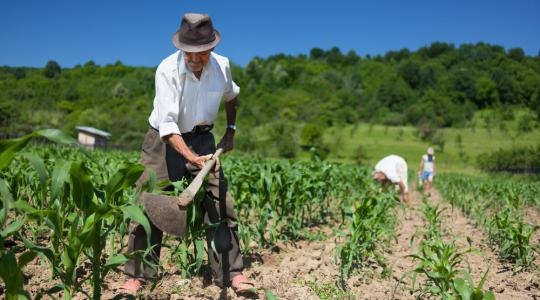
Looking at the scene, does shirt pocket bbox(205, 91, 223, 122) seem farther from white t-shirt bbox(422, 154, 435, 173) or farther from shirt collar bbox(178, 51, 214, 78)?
white t-shirt bbox(422, 154, 435, 173)

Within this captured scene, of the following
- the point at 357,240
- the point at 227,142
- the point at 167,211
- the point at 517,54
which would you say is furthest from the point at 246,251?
the point at 517,54

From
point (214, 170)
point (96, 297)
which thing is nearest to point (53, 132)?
point (96, 297)

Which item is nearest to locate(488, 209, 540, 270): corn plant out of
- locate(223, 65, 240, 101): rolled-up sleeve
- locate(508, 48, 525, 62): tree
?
locate(223, 65, 240, 101): rolled-up sleeve

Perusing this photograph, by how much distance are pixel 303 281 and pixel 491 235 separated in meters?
2.91

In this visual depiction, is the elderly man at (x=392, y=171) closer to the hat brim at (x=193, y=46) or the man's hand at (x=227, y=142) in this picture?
the man's hand at (x=227, y=142)

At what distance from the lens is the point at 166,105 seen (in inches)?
108

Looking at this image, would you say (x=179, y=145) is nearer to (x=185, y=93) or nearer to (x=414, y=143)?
(x=185, y=93)

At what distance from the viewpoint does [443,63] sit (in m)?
92.1

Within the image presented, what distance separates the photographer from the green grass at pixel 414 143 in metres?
40.7

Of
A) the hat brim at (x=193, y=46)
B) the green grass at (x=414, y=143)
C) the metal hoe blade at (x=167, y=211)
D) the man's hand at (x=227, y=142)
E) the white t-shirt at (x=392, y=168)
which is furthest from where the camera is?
the green grass at (x=414, y=143)

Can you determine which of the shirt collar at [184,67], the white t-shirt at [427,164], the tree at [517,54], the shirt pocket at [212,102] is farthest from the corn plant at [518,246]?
the tree at [517,54]

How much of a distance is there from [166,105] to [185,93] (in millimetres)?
177

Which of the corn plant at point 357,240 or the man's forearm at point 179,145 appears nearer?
the man's forearm at point 179,145

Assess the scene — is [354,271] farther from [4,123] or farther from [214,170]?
[4,123]
